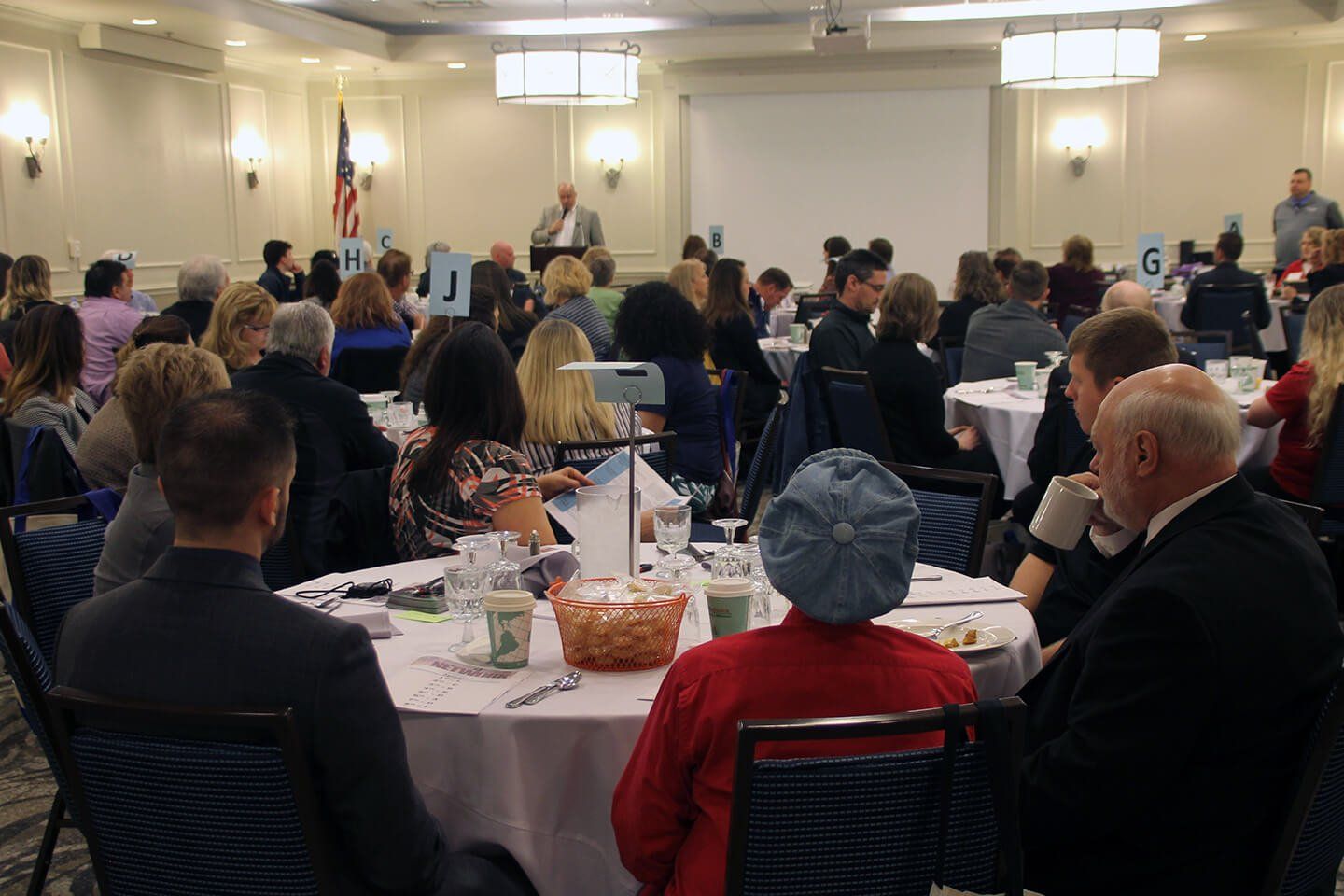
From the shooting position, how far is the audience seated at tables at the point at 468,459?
3080 mm

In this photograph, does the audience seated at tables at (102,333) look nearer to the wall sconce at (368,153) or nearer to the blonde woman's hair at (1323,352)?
the blonde woman's hair at (1323,352)

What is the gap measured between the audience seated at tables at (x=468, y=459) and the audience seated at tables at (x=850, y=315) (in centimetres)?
328

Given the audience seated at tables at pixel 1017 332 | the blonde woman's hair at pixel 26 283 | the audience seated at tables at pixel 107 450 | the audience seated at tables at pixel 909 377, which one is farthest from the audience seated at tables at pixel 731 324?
the audience seated at tables at pixel 107 450

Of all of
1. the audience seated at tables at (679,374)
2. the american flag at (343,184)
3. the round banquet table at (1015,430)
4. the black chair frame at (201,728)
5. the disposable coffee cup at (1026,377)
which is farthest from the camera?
the american flag at (343,184)

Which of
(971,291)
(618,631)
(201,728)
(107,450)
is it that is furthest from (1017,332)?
(201,728)

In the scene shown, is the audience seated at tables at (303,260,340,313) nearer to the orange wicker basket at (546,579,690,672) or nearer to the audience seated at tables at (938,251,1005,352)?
the audience seated at tables at (938,251,1005,352)

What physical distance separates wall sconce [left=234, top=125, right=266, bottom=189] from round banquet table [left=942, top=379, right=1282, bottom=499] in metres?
9.61

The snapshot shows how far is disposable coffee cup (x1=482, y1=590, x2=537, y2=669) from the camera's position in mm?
2324

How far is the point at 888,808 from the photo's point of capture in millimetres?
1612

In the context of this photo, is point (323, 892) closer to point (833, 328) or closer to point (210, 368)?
point (210, 368)

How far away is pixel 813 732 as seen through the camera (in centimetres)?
155

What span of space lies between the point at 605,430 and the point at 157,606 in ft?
8.22

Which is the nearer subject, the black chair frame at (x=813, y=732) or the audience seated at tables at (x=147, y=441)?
the black chair frame at (x=813, y=732)

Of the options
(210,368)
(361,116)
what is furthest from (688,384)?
(361,116)
